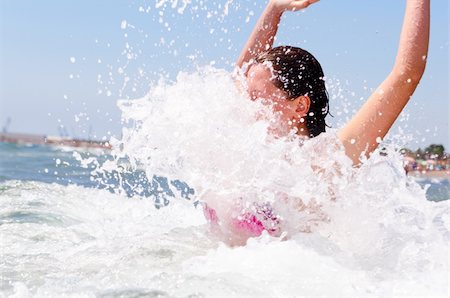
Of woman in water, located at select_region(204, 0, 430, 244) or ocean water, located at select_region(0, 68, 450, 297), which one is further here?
woman in water, located at select_region(204, 0, 430, 244)

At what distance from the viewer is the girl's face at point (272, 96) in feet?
10.0

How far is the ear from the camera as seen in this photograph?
121 inches

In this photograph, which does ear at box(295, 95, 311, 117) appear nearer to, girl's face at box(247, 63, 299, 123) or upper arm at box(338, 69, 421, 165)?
girl's face at box(247, 63, 299, 123)

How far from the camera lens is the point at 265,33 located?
3.65 metres

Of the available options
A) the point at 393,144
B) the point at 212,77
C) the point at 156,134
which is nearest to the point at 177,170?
the point at 156,134

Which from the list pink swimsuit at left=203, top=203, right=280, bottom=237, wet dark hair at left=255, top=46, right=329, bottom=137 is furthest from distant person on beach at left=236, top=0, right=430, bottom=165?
pink swimsuit at left=203, top=203, right=280, bottom=237

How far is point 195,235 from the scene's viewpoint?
3400 millimetres

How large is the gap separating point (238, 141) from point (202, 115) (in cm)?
28

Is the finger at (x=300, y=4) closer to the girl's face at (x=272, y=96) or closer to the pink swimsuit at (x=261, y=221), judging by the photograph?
the girl's face at (x=272, y=96)

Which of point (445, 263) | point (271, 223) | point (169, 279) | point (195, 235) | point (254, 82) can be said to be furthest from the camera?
point (195, 235)

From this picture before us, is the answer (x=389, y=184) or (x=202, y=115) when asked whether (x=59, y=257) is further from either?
(x=389, y=184)

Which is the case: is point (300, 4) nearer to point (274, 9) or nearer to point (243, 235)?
point (274, 9)

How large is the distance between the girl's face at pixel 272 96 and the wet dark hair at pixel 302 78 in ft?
0.09

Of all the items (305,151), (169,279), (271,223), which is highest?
(305,151)
